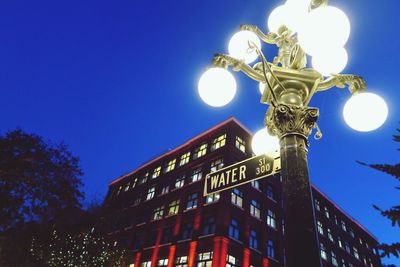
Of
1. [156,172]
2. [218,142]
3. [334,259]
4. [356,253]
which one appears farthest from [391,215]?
[356,253]

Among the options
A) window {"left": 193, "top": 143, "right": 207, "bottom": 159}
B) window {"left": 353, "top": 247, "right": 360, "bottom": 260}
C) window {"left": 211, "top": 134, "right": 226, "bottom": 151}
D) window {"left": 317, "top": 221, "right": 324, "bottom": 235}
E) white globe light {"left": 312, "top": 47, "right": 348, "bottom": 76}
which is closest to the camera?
white globe light {"left": 312, "top": 47, "right": 348, "bottom": 76}

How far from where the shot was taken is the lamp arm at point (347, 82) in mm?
3180

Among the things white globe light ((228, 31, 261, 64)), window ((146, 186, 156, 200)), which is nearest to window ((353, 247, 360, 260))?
window ((146, 186, 156, 200))

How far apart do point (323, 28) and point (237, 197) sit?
22668 millimetres

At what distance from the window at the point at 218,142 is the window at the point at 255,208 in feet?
20.6

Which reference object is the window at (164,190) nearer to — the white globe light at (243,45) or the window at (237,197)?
the window at (237,197)

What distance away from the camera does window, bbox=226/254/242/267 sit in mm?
20497

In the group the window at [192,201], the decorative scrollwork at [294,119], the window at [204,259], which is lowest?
the decorative scrollwork at [294,119]

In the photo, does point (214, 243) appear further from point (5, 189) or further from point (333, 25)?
point (333, 25)

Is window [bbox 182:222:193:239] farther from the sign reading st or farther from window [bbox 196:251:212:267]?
the sign reading st

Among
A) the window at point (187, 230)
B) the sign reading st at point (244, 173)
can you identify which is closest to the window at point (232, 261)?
the window at point (187, 230)

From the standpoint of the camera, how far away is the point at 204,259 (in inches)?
829

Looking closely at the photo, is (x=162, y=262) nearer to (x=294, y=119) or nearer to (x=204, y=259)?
(x=204, y=259)

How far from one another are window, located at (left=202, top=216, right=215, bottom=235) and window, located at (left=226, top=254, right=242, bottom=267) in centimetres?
217
